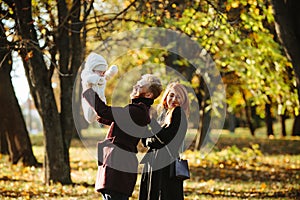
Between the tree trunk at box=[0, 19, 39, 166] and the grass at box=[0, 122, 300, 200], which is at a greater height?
the tree trunk at box=[0, 19, 39, 166]

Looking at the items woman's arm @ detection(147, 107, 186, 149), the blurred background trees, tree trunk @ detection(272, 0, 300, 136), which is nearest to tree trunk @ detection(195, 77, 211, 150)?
the blurred background trees

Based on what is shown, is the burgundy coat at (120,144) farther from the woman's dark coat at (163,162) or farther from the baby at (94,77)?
the woman's dark coat at (163,162)

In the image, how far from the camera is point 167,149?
561 centimetres

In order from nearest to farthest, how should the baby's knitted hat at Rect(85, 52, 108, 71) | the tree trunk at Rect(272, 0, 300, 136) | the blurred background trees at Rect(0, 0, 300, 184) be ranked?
1. the baby's knitted hat at Rect(85, 52, 108, 71)
2. the tree trunk at Rect(272, 0, 300, 136)
3. the blurred background trees at Rect(0, 0, 300, 184)

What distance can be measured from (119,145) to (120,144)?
1 cm

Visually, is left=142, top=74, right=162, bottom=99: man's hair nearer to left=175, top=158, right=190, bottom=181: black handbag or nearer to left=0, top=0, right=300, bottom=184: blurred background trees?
left=175, top=158, right=190, bottom=181: black handbag

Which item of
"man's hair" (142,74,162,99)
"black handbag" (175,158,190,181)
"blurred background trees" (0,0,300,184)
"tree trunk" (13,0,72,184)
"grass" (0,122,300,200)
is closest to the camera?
"man's hair" (142,74,162,99)

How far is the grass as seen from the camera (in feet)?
30.1

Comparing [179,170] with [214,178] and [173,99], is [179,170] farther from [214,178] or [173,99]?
[214,178]

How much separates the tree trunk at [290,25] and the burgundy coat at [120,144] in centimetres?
349

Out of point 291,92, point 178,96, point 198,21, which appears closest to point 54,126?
point 198,21

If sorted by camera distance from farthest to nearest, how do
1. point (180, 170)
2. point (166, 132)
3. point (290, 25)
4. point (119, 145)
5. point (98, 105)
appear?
point (290, 25), point (180, 170), point (166, 132), point (119, 145), point (98, 105)

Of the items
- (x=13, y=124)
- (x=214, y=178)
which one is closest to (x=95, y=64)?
(x=214, y=178)

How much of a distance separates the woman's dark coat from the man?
372mm
